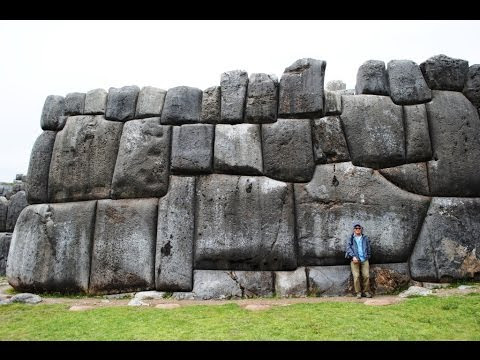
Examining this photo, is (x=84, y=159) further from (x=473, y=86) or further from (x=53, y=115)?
(x=473, y=86)

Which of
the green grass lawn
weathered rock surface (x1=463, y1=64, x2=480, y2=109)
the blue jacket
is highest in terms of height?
weathered rock surface (x1=463, y1=64, x2=480, y2=109)

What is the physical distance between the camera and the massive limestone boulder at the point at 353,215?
7.65m

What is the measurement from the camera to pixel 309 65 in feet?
27.3

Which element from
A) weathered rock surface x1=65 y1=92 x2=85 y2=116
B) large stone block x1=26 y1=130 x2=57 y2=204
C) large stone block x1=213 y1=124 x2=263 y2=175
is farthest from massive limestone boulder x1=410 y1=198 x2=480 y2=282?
large stone block x1=26 y1=130 x2=57 y2=204

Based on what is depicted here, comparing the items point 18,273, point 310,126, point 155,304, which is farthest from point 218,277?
point 18,273

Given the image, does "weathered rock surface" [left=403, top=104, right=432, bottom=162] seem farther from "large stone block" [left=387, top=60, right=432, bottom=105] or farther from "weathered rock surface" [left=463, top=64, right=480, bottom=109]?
"weathered rock surface" [left=463, top=64, right=480, bottom=109]

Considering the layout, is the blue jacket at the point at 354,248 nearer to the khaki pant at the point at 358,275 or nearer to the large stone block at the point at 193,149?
the khaki pant at the point at 358,275

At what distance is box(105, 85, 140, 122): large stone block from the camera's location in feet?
28.1

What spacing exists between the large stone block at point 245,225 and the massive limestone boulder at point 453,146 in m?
3.08

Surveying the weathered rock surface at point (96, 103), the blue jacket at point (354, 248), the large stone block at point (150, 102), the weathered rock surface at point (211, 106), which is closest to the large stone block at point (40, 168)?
the weathered rock surface at point (96, 103)

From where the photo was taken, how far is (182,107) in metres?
8.43

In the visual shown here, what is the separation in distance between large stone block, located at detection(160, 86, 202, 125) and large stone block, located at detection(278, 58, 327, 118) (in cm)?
180

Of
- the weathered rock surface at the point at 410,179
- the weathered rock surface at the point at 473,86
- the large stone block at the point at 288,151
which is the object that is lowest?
the weathered rock surface at the point at 410,179

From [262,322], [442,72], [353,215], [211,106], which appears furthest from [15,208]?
[442,72]
